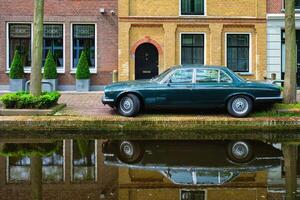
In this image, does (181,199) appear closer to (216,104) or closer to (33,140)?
(33,140)

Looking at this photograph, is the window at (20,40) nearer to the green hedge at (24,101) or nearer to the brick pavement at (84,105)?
the brick pavement at (84,105)

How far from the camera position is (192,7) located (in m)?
25.9

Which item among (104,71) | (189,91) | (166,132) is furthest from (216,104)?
(104,71)

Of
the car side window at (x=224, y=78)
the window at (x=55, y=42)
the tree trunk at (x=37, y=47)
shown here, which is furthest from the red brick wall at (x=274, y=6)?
the tree trunk at (x=37, y=47)

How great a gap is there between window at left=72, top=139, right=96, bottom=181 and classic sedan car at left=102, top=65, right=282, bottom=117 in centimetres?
308

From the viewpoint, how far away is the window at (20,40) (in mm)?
25766

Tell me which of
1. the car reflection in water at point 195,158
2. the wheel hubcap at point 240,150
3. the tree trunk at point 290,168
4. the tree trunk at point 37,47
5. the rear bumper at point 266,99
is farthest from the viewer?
the tree trunk at point 37,47

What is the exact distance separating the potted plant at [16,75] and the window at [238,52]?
31.8ft

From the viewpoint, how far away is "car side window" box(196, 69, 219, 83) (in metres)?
16.2

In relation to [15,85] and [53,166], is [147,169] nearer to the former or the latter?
[53,166]

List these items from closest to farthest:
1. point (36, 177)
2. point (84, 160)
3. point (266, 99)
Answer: point (36, 177), point (84, 160), point (266, 99)

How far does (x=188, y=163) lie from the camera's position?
10.0 metres

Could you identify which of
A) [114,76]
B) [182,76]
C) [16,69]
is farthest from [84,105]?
[16,69]

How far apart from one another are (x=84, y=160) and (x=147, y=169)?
1655 mm
